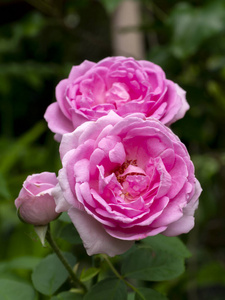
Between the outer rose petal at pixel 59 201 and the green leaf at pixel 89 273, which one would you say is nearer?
the outer rose petal at pixel 59 201

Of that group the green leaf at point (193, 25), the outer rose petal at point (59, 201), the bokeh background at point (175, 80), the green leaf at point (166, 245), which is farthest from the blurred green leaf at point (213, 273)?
the outer rose petal at point (59, 201)

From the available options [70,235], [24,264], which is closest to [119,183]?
[70,235]

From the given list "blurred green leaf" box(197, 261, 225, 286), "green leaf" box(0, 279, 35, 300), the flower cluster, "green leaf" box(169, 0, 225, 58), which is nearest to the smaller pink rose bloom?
the flower cluster

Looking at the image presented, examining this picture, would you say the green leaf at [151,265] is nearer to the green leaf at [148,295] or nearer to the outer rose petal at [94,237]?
the green leaf at [148,295]

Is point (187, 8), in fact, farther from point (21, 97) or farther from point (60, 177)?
point (21, 97)

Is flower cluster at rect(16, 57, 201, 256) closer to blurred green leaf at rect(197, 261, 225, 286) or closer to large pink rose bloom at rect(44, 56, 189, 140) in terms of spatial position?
large pink rose bloom at rect(44, 56, 189, 140)

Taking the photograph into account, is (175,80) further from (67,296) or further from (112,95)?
(67,296)
